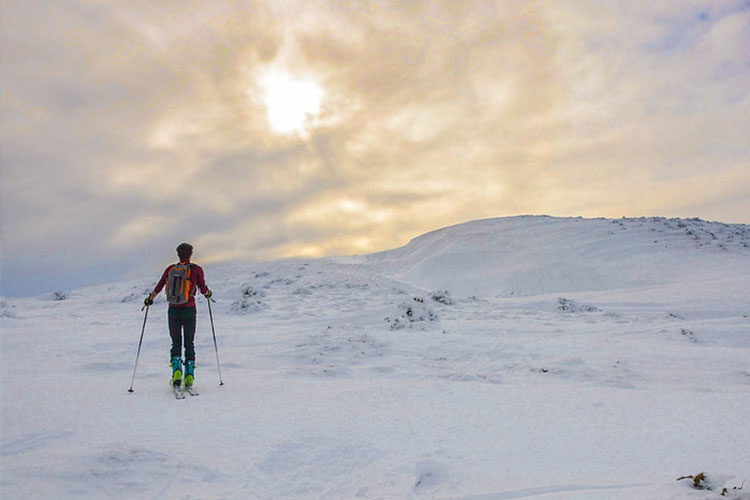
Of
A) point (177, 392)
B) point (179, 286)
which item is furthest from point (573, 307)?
point (177, 392)

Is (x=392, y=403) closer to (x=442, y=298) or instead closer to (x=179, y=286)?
(x=179, y=286)

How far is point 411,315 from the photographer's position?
1238 cm

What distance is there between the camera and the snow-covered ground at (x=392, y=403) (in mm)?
3861

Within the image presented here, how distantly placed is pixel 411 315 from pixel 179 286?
6.83 metres

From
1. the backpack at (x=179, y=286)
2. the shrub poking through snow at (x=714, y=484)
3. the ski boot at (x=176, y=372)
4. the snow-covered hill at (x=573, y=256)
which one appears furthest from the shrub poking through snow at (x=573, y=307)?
the ski boot at (x=176, y=372)

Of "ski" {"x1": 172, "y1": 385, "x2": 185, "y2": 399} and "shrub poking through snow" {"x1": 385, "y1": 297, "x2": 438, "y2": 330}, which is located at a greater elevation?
"shrub poking through snow" {"x1": 385, "y1": 297, "x2": 438, "y2": 330}

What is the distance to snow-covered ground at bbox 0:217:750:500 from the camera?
3.86 meters

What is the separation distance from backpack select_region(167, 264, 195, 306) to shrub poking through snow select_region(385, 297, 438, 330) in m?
5.67

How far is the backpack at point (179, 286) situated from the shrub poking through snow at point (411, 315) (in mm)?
5675

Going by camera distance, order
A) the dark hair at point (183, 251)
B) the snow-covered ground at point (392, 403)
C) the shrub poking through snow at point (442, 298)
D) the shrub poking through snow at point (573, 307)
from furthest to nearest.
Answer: the shrub poking through snow at point (442, 298)
the shrub poking through snow at point (573, 307)
the dark hair at point (183, 251)
the snow-covered ground at point (392, 403)

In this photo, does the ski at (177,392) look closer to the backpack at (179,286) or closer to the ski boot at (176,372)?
the ski boot at (176,372)

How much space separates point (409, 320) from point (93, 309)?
1209 centimetres

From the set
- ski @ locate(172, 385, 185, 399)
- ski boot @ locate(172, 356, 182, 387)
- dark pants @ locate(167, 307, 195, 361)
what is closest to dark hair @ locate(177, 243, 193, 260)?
dark pants @ locate(167, 307, 195, 361)

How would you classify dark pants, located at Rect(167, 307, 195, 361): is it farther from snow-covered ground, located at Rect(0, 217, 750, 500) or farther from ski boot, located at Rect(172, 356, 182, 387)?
snow-covered ground, located at Rect(0, 217, 750, 500)
